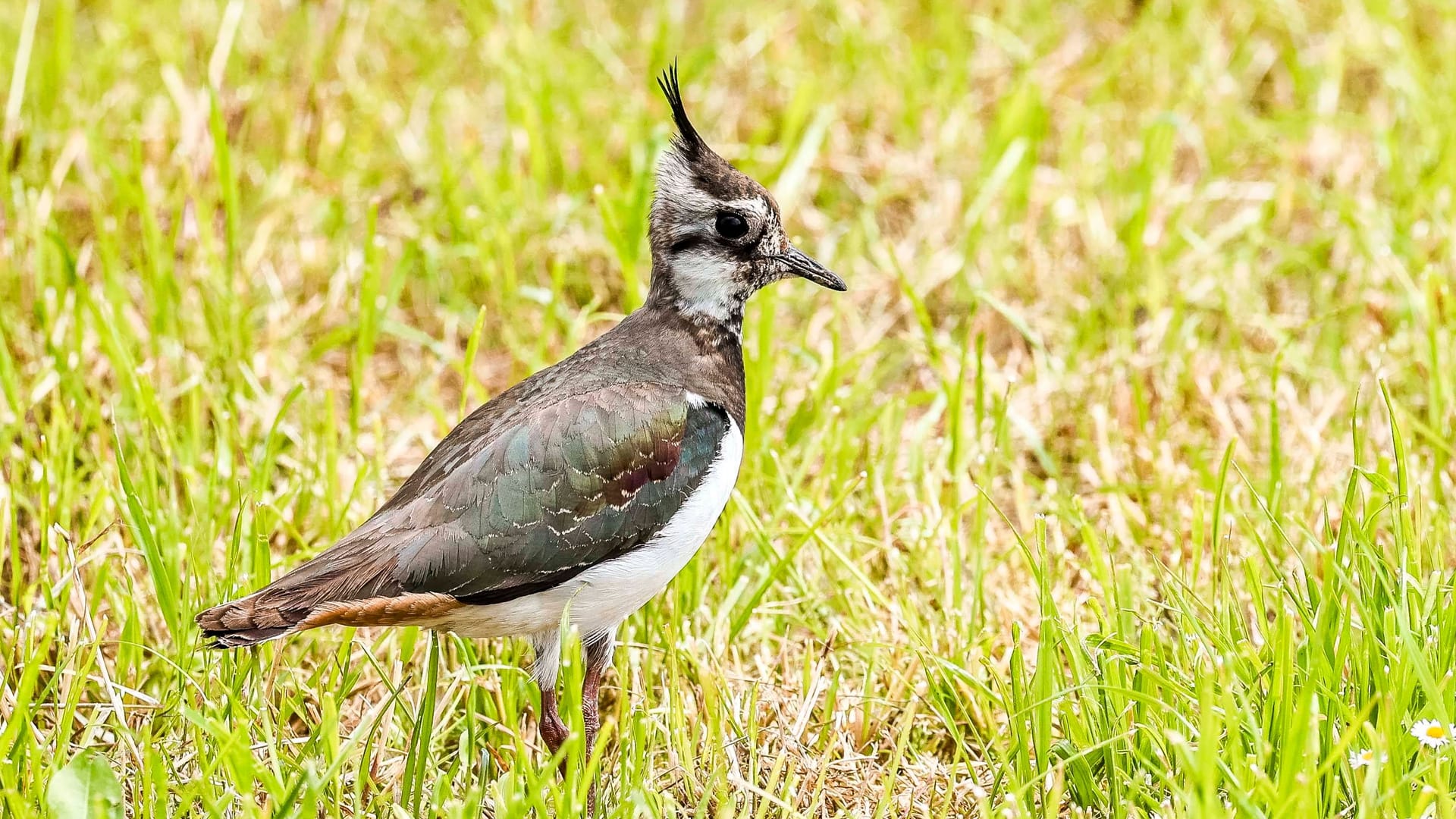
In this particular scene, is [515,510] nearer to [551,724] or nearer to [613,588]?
[613,588]

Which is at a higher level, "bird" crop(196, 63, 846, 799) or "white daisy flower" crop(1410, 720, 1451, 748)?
"bird" crop(196, 63, 846, 799)

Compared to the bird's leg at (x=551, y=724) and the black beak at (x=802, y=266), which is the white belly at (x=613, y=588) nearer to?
the bird's leg at (x=551, y=724)

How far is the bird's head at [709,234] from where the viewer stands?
431 centimetres

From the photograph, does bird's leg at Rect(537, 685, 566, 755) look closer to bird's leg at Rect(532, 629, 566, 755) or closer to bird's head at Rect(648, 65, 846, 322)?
bird's leg at Rect(532, 629, 566, 755)

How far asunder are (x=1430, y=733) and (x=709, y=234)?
2.20m

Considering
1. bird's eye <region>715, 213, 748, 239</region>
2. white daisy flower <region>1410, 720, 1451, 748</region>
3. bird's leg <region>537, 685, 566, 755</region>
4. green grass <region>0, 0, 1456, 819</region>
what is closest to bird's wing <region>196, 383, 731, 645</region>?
green grass <region>0, 0, 1456, 819</region>

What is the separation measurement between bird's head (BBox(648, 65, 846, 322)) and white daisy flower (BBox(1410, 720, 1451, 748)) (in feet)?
6.55

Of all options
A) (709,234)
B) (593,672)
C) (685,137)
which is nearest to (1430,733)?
(593,672)

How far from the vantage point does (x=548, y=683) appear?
3.99 meters

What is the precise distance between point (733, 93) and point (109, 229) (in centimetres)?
290

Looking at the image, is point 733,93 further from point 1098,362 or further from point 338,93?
point 1098,362

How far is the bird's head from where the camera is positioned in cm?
431

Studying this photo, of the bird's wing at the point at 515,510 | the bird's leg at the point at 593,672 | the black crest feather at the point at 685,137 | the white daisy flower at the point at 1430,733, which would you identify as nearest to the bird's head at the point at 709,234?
the black crest feather at the point at 685,137

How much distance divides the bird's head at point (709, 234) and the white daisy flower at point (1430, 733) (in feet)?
6.55
